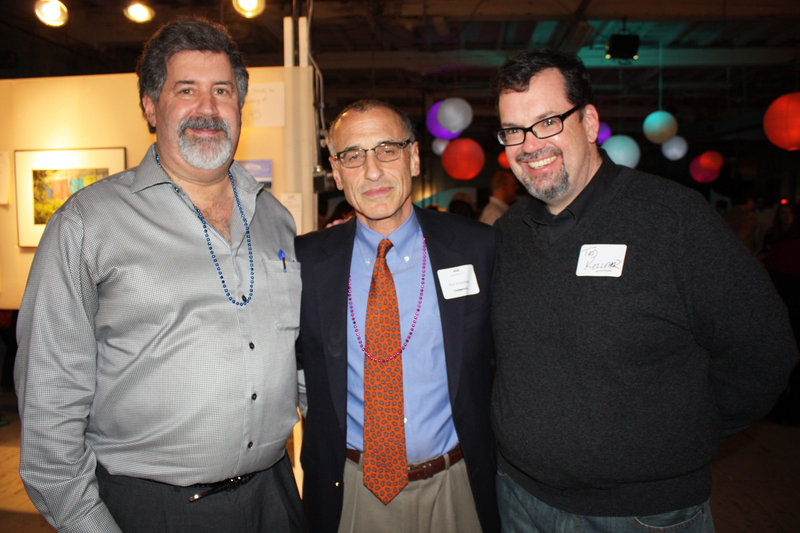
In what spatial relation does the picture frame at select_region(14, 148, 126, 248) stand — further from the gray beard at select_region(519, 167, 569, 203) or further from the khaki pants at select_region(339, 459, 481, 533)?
the gray beard at select_region(519, 167, 569, 203)

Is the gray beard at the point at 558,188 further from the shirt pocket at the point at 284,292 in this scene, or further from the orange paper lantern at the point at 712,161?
the orange paper lantern at the point at 712,161

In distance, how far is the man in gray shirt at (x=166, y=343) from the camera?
4.66 feet

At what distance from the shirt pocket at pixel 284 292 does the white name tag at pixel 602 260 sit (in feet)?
3.27

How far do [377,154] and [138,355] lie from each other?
1095mm

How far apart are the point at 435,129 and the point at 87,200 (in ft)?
23.6

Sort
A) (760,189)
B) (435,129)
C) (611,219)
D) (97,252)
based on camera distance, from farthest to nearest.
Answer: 1. (760,189)
2. (435,129)
3. (611,219)
4. (97,252)

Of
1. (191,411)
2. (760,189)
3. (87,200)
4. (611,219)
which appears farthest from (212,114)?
(760,189)

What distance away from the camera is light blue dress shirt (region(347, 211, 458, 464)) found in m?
1.84

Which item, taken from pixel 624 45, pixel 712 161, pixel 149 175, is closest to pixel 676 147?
pixel 712 161

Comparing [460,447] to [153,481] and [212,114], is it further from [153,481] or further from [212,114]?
[212,114]

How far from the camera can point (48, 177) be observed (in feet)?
12.3

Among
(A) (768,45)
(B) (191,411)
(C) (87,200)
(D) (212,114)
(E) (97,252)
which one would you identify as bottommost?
(B) (191,411)

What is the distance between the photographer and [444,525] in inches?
71.9

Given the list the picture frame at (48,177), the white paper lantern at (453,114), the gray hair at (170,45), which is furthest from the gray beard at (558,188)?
the white paper lantern at (453,114)
